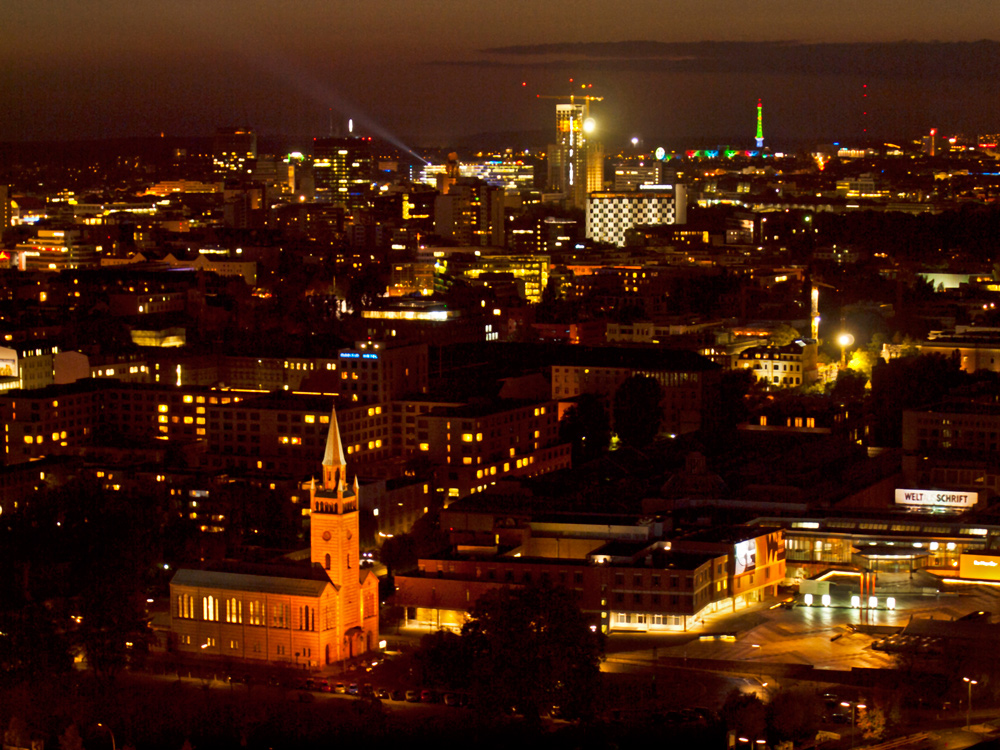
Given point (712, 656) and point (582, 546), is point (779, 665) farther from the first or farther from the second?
point (582, 546)

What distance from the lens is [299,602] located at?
53.0 ft

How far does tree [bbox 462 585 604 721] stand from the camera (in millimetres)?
14742

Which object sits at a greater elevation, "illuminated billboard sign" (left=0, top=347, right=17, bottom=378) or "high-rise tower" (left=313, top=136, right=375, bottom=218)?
"high-rise tower" (left=313, top=136, right=375, bottom=218)

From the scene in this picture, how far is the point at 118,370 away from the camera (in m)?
30.2

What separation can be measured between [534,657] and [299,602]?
2.31 metres

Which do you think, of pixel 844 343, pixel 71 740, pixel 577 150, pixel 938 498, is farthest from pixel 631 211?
pixel 71 740

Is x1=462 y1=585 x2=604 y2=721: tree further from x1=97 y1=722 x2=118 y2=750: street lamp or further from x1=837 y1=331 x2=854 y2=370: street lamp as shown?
x1=837 y1=331 x2=854 y2=370: street lamp

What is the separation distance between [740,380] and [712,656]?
1311cm

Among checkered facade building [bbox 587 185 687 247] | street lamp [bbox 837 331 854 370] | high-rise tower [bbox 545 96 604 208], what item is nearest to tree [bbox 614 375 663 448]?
street lamp [bbox 837 331 854 370]

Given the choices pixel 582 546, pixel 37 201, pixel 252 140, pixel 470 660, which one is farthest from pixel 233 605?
pixel 252 140

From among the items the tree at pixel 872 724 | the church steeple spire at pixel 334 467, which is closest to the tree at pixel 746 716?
the tree at pixel 872 724

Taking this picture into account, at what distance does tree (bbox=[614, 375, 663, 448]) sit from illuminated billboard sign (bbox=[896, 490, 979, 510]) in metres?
5.56

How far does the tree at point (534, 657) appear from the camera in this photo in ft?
48.4

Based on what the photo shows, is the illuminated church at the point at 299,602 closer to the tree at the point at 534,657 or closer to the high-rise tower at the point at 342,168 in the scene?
the tree at the point at 534,657
